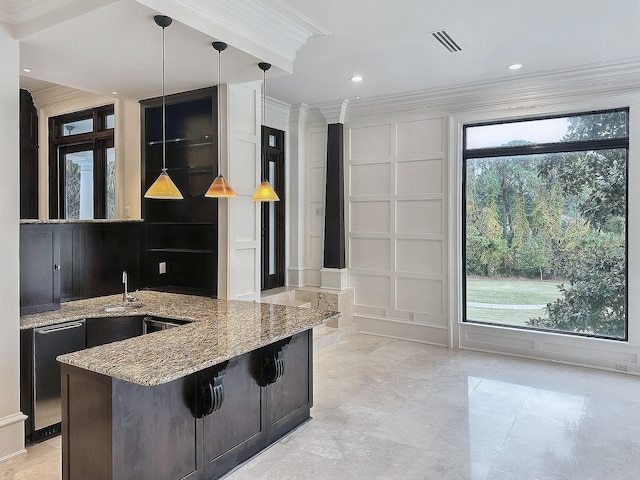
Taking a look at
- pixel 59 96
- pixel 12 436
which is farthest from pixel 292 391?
pixel 59 96

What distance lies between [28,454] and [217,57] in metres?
3.12

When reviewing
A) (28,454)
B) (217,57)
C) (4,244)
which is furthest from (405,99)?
(28,454)

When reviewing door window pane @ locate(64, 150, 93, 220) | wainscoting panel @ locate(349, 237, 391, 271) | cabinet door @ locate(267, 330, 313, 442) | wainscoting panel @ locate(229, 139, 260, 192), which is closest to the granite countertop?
cabinet door @ locate(267, 330, 313, 442)

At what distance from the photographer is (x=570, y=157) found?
203 inches

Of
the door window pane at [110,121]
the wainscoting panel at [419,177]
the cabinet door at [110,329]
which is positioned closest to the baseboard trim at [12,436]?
the cabinet door at [110,329]

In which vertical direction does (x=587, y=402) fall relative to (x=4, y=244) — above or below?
below

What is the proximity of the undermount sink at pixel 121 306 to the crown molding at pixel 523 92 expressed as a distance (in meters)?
3.92

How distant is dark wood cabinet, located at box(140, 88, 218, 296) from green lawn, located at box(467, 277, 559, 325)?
328 centimetres

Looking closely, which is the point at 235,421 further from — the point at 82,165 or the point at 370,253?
the point at 82,165

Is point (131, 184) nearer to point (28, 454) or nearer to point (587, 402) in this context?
point (28, 454)

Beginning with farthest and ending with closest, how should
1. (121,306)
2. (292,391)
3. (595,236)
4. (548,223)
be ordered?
1. (548,223)
2. (595,236)
3. (121,306)
4. (292,391)

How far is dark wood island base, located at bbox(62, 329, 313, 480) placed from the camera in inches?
88.9

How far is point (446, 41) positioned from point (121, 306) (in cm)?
369

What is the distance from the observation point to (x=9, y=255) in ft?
10.1
